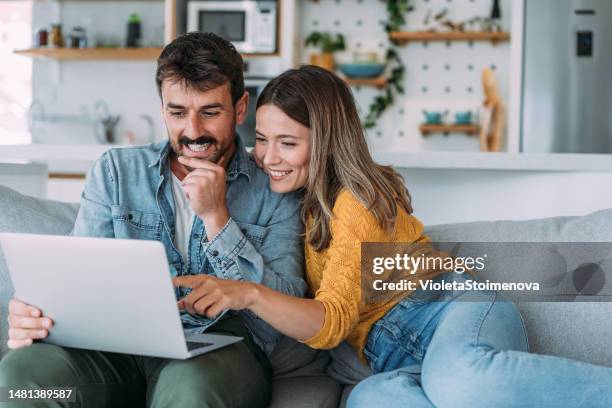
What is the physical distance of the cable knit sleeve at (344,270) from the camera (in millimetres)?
1646

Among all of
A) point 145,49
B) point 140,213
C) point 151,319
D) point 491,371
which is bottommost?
point 491,371

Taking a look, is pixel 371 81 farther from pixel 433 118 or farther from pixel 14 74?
pixel 14 74

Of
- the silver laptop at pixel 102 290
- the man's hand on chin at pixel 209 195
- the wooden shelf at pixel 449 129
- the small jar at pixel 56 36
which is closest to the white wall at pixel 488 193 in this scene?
the man's hand on chin at pixel 209 195

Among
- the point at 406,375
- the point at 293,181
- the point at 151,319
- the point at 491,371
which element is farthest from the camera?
the point at 293,181

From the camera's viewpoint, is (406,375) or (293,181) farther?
(293,181)

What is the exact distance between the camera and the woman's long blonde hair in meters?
1.81

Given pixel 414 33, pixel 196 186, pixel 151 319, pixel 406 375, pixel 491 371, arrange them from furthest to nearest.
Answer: pixel 414 33, pixel 196 186, pixel 406 375, pixel 491 371, pixel 151 319

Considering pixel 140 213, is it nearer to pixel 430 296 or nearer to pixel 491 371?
pixel 430 296

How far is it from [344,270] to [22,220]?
0.82 m

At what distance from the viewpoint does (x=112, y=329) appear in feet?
4.79

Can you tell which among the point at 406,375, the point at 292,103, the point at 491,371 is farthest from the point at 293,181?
the point at 491,371

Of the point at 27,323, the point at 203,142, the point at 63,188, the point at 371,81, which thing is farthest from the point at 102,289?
the point at 371,81

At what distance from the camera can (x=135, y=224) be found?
73.8 inches

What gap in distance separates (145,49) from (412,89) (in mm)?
1750
